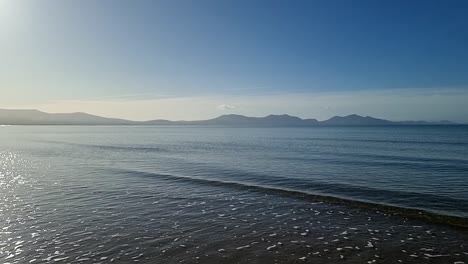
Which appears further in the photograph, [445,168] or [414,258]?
[445,168]

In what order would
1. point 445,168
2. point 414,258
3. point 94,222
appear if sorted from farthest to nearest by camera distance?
1. point 445,168
2. point 94,222
3. point 414,258

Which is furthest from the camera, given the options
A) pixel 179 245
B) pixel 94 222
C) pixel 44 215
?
pixel 44 215

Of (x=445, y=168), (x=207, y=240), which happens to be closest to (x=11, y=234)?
(x=207, y=240)

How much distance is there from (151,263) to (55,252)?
4.68 metres

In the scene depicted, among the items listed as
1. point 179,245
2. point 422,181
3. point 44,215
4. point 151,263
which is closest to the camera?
point 151,263

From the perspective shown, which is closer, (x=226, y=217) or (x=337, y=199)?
(x=226, y=217)

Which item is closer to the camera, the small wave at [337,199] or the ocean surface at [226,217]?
the ocean surface at [226,217]

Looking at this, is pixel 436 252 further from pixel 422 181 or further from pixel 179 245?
pixel 422 181

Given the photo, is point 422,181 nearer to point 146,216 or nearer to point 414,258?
point 414,258

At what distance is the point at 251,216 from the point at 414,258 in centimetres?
930

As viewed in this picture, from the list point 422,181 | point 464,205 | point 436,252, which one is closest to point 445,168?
point 422,181

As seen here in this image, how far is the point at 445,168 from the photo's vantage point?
4062 cm

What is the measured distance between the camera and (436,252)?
587 inches

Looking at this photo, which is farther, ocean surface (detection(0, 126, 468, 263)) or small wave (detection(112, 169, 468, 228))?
small wave (detection(112, 169, 468, 228))
